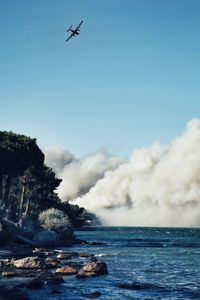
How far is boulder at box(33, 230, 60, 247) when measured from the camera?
2950 inches

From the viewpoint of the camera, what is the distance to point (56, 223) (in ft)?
281

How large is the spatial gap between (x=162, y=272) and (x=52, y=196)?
71970 millimetres

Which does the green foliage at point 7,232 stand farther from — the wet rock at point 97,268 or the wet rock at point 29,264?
the wet rock at point 97,268

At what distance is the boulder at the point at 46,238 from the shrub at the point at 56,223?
14.8ft

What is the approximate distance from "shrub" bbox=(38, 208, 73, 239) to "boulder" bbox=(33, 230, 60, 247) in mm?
4497

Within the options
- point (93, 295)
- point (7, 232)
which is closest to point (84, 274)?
point (93, 295)

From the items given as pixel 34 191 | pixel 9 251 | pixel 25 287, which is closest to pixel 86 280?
pixel 25 287

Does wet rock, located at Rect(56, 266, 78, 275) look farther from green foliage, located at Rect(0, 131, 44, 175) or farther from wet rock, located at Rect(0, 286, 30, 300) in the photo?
green foliage, located at Rect(0, 131, 44, 175)

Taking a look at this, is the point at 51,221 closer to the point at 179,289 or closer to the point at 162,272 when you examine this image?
the point at 162,272

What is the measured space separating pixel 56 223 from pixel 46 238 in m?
9.09

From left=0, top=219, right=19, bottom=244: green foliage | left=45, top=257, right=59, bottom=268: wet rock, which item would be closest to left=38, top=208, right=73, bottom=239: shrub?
left=0, top=219, right=19, bottom=244: green foliage

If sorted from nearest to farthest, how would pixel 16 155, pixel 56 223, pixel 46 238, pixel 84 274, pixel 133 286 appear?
1. pixel 133 286
2. pixel 84 274
3. pixel 46 238
4. pixel 56 223
5. pixel 16 155

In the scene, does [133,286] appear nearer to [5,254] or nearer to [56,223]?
[5,254]

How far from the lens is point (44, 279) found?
40406 mm
